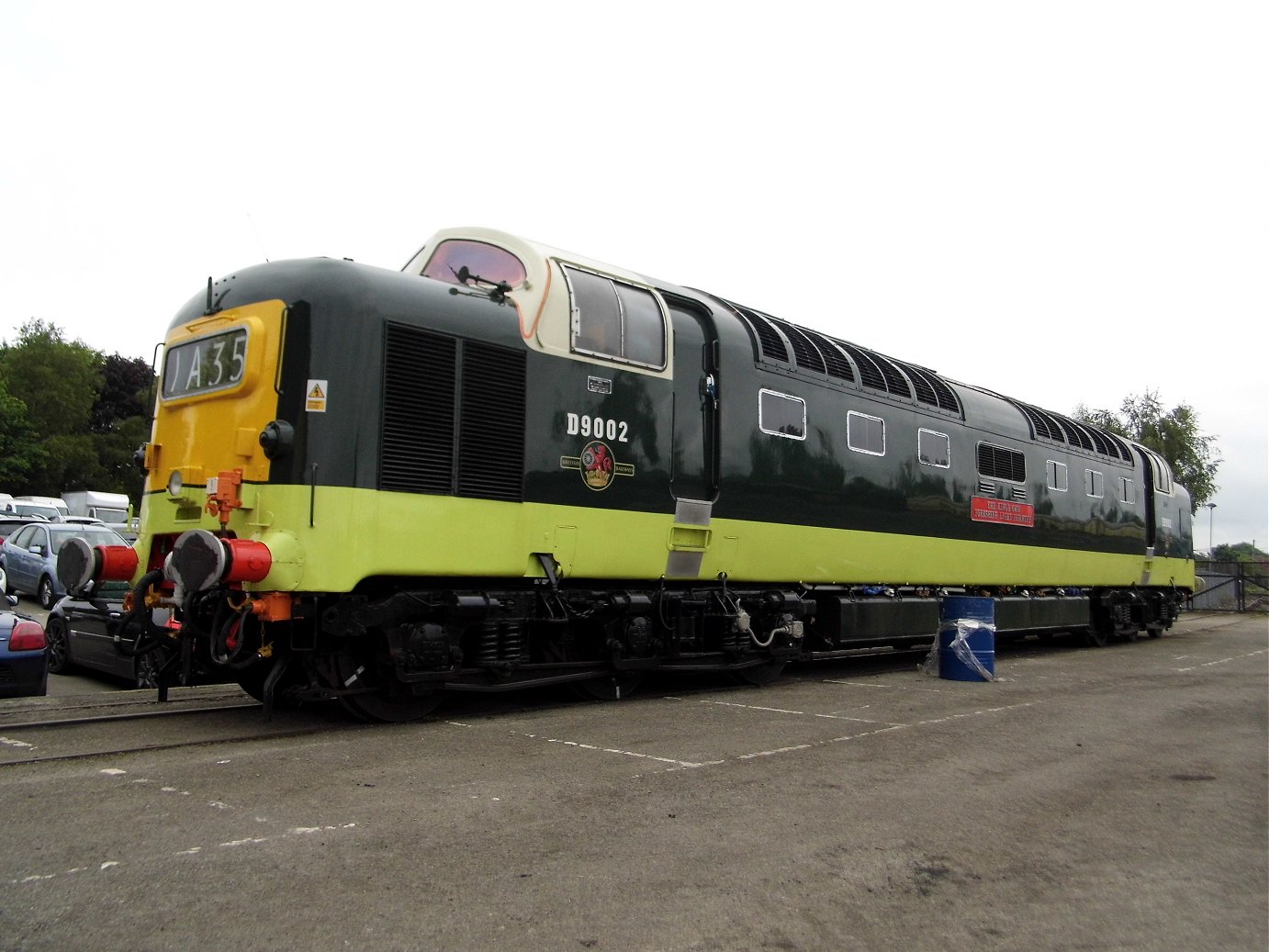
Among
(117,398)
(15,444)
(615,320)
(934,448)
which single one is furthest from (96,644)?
(117,398)

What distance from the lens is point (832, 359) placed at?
1209 centimetres

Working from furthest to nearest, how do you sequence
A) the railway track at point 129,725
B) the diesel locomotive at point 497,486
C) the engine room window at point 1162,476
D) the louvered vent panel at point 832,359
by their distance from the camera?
the engine room window at point 1162,476
the louvered vent panel at point 832,359
the diesel locomotive at point 497,486
the railway track at point 129,725

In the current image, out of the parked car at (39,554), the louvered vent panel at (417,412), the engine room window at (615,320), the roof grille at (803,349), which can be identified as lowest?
the parked car at (39,554)

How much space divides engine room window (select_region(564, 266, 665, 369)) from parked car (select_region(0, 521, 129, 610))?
12210mm

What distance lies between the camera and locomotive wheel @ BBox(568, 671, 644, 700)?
9.26 metres

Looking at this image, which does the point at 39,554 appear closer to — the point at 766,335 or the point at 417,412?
the point at 417,412

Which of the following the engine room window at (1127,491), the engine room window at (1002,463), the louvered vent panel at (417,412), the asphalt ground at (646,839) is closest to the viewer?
the asphalt ground at (646,839)

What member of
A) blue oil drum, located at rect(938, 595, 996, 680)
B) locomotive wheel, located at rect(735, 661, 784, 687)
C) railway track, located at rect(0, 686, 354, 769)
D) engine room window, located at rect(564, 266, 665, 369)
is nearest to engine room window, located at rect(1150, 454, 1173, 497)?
blue oil drum, located at rect(938, 595, 996, 680)

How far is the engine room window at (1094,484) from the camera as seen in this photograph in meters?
18.1

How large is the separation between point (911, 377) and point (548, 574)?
7.49 meters

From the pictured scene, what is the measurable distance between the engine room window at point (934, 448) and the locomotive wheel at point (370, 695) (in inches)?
312

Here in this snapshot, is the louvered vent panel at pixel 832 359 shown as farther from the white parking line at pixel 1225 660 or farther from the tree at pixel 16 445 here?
the tree at pixel 16 445

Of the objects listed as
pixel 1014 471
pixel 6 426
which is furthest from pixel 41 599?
pixel 6 426

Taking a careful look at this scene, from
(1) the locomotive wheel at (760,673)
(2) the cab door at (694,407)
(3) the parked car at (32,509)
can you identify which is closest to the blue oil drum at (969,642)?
(1) the locomotive wheel at (760,673)
